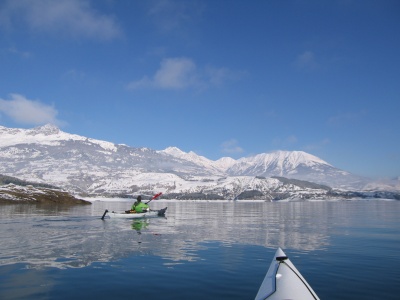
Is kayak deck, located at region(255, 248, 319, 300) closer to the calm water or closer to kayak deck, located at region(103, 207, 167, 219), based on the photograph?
the calm water

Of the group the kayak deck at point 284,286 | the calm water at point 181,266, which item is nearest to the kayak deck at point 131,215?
the calm water at point 181,266

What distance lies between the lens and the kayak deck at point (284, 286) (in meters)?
14.3

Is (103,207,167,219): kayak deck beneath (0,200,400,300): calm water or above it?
above

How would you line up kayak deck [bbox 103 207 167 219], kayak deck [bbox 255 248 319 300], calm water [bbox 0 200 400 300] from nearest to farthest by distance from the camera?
kayak deck [bbox 255 248 319 300]
calm water [bbox 0 200 400 300]
kayak deck [bbox 103 207 167 219]

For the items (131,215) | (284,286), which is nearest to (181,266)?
(284,286)

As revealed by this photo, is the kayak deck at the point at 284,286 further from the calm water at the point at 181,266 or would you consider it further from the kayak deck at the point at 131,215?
the kayak deck at the point at 131,215

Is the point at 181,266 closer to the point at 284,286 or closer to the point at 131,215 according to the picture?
the point at 284,286

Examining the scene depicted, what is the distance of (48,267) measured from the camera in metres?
22.6

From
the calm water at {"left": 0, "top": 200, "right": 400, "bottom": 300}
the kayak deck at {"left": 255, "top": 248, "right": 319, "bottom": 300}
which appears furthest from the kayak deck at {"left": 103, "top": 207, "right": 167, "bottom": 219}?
the kayak deck at {"left": 255, "top": 248, "right": 319, "bottom": 300}

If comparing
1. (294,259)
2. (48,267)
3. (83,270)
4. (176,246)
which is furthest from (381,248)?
(48,267)

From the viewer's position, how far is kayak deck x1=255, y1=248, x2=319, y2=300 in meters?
14.3

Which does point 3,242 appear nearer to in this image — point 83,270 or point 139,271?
point 83,270

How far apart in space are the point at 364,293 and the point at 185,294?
9.14 metres

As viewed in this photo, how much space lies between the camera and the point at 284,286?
15125mm
